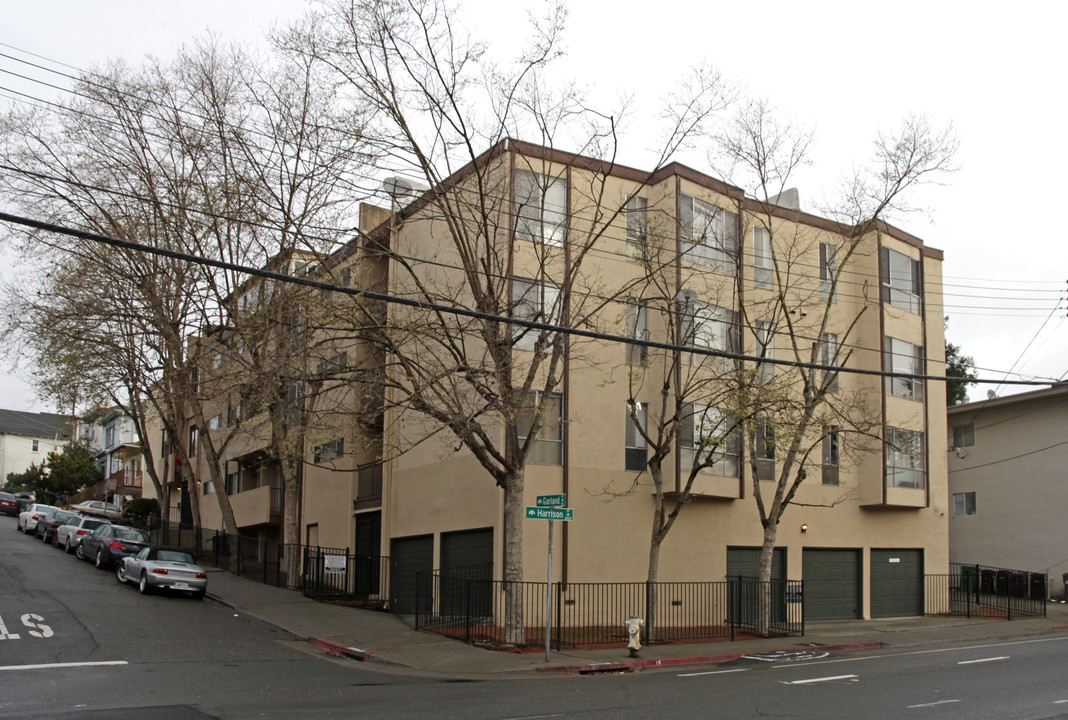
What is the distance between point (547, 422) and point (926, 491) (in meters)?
14.4

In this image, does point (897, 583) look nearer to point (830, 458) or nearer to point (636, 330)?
point (830, 458)

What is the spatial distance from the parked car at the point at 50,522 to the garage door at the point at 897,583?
27803mm

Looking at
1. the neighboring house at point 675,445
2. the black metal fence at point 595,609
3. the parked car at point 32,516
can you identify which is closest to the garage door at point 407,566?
the neighboring house at point 675,445

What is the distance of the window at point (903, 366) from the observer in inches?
1205

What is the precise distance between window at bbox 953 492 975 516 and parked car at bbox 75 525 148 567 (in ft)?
101

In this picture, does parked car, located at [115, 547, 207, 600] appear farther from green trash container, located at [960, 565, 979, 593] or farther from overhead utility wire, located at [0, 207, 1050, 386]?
green trash container, located at [960, 565, 979, 593]

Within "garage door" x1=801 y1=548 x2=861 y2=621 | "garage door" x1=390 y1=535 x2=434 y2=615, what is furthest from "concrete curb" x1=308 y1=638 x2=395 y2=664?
"garage door" x1=801 y1=548 x2=861 y2=621

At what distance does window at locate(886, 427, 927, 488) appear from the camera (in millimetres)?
29797

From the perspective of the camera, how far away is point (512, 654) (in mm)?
18328

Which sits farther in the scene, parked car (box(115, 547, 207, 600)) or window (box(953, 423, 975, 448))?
window (box(953, 423, 975, 448))

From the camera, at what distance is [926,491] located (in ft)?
101

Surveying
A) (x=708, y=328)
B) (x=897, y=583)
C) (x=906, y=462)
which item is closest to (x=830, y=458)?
(x=906, y=462)

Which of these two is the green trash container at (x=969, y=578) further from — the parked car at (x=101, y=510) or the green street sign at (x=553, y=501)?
the parked car at (x=101, y=510)

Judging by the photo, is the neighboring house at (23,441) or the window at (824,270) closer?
the window at (824,270)
